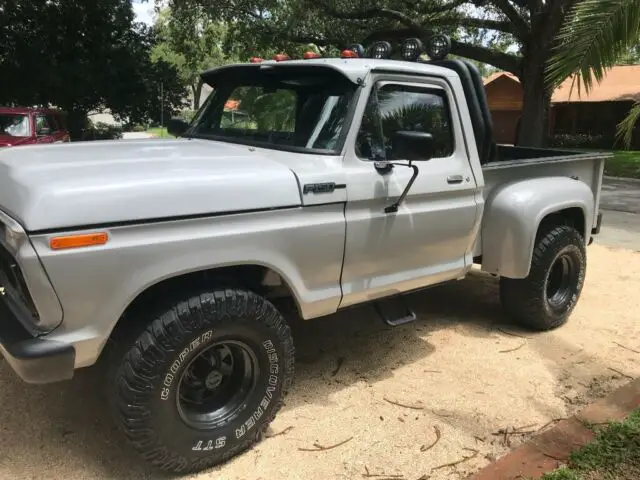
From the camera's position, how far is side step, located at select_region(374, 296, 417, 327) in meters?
3.89

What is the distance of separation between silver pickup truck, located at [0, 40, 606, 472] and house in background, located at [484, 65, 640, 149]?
2363 centimetres

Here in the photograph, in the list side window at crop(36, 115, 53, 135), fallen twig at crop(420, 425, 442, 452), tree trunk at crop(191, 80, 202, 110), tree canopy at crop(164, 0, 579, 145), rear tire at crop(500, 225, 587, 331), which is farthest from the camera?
tree canopy at crop(164, 0, 579, 145)

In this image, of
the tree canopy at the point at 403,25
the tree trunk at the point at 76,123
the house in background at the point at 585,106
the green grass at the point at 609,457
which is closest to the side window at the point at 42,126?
the tree canopy at the point at 403,25

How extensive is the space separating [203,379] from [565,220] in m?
3.29

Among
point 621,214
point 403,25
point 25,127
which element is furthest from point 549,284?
point 403,25

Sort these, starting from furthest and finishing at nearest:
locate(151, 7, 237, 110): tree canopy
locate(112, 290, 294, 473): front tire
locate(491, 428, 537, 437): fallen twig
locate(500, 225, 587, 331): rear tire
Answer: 1. locate(151, 7, 237, 110): tree canopy
2. locate(500, 225, 587, 331): rear tire
3. locate(491, 428, 537, 437): fallen twig
4. locate(112, 290, 294, 473): front tire

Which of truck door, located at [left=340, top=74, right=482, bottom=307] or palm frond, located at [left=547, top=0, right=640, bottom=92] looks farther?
palm frond, located at [left=547, top=0, right=640, bottom=92]

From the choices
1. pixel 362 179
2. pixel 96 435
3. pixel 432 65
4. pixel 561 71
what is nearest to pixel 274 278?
pixel 362 179

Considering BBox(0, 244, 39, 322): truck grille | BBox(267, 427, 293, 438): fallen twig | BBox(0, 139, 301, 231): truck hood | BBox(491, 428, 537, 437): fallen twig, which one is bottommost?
BBox(491, 428, 537, 437): fallen twig

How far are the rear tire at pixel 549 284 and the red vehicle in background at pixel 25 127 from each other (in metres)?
9.52

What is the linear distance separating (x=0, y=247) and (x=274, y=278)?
1.33 metres

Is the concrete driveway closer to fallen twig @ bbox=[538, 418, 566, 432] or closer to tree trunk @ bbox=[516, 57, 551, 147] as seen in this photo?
tree trunk @ bbox=[516, 57, 551, 147]

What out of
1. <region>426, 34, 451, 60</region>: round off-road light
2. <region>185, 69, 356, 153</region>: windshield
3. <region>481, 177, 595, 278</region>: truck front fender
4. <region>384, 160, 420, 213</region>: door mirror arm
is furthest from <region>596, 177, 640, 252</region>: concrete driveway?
<region>185, 69, 356, 153</region>: windshield

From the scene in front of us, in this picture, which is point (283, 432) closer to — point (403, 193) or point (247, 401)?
point (247, 401)
